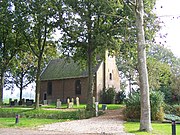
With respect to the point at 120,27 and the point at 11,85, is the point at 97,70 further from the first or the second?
the point at 11,85

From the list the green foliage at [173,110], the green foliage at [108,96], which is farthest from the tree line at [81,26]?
the green foliage at [108,96]

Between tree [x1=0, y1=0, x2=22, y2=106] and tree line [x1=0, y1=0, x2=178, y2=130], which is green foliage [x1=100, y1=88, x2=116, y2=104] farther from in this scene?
tree [x1=0, y1=0, x2=22, y2=106]

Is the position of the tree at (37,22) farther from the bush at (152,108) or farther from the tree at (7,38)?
the bush at (152,108)

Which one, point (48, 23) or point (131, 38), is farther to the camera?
Result: point (48, 23)

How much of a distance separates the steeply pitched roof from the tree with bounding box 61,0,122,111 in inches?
707

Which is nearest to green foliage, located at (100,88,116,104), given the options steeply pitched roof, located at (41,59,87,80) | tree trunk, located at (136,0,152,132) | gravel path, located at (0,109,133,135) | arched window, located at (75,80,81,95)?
arched window, located at (75,80,81,95)

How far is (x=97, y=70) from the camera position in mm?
46250

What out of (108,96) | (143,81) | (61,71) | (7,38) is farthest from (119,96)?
(143,81)

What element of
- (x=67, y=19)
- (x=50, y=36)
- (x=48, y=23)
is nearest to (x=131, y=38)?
(x=67, y=19)

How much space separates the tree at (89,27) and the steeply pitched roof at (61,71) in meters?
17.9

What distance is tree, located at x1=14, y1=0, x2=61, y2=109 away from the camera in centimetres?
2814

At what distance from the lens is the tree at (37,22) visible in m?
28.1

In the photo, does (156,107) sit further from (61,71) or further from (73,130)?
(61,71)

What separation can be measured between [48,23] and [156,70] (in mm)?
18801
